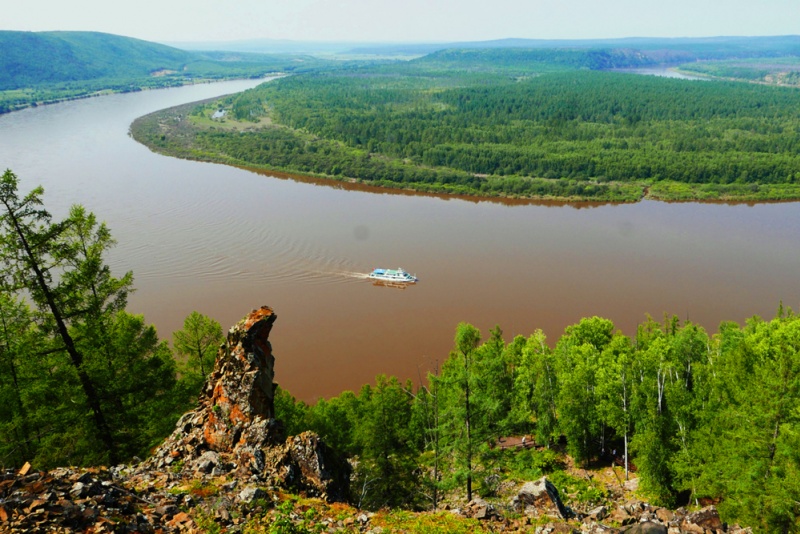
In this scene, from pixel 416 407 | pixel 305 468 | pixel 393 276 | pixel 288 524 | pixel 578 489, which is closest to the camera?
pixel 288 524

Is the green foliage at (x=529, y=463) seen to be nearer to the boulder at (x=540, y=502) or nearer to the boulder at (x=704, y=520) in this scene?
the boulder at (x=540, y=502)

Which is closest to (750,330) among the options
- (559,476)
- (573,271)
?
(559,476)

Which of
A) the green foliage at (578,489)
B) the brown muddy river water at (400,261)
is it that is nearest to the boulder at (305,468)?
the green foliage at (578,489)

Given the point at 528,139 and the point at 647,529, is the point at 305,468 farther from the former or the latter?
the point at 528,139

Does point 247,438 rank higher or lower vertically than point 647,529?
higher

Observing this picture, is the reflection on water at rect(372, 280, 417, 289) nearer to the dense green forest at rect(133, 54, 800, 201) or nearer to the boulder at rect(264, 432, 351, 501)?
the boulder at rect(264, 432, 351, 501)

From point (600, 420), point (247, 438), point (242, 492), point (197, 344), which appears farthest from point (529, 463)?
point (242, 492)
